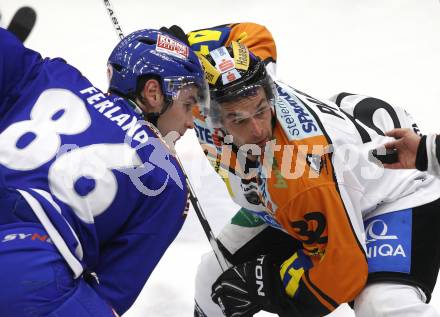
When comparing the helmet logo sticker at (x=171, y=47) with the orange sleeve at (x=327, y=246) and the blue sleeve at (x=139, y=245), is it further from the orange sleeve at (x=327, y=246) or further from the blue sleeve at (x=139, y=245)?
the orange sleeve at (x=327, y=246)

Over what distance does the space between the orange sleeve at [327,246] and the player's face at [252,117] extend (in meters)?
0.23

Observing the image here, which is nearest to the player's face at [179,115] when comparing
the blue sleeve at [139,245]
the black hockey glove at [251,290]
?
the blue sleeve at [139,245]

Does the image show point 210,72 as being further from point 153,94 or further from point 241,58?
point 153,94

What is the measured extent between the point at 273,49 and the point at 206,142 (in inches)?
19.2

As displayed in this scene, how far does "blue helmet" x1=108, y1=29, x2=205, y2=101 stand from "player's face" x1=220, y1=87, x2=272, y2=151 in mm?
180

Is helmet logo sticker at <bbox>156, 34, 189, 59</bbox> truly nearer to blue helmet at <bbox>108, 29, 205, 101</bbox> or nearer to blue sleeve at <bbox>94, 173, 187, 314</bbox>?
blue helmet at <bbox>108, 29, 205, 101</bbox>

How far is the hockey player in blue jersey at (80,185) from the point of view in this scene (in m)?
1.42

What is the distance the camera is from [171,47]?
1878mm

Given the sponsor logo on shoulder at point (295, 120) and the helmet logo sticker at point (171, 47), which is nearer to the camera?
the helmet logo sticker at point (171, 47)

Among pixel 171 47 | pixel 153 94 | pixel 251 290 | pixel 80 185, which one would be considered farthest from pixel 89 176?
pixel 251 290

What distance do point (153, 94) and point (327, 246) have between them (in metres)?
0.65

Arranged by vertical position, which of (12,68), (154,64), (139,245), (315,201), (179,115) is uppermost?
(12,68)

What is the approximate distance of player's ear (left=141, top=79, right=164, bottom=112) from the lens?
1813 mm

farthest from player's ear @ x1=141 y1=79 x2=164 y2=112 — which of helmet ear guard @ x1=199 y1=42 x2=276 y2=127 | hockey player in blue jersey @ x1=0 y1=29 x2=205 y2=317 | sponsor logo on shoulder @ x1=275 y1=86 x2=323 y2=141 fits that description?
sponsor logo on shoulder @ x1=275 y1=86 x2=323 y2=141
